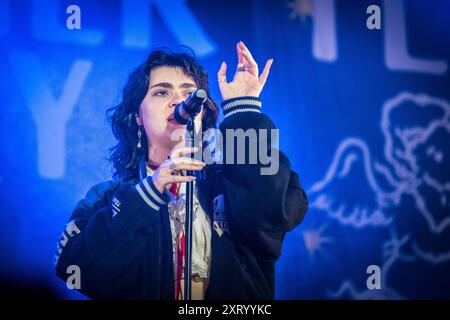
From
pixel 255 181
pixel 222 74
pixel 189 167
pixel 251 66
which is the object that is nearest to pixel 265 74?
pixel 251 66

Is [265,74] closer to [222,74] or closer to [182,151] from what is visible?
[222,74]

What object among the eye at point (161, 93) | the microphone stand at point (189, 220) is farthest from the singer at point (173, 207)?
the microphone stand at point (189, 220)

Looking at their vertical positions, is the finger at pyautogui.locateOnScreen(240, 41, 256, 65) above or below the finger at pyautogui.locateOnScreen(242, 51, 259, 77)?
above

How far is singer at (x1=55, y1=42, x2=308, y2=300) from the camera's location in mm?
1980

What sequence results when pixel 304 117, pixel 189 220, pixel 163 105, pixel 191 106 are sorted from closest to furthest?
1. pixel 191 106
2. pixel 189 220
3. pixel 163 105
4. pixel 304 117

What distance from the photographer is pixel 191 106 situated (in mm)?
1655

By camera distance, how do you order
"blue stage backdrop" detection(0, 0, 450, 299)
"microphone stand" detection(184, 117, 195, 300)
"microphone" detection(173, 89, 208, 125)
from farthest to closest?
"blue stage backdrop" detection(0, 0, 450, 299)
"microphone stand" detection(184, 117, 195, 300)
"microphone" detection(173, 89, 208, 125)

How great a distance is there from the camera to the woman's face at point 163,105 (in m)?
2.12

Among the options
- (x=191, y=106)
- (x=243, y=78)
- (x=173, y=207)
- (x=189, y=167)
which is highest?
(x=243, y=78)

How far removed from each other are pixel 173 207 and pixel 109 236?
0.27m

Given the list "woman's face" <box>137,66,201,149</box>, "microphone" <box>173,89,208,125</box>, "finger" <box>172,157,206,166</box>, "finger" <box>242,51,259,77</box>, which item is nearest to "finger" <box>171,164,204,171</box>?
"finger" <box>172,157,206,166</box>

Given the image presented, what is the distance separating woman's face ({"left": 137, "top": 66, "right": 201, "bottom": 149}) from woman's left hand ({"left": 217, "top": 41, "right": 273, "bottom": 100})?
14 centimetres

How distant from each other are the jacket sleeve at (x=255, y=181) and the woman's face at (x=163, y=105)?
205mm

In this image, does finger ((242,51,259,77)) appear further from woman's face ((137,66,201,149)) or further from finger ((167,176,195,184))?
finger ((167,176,195,184))
